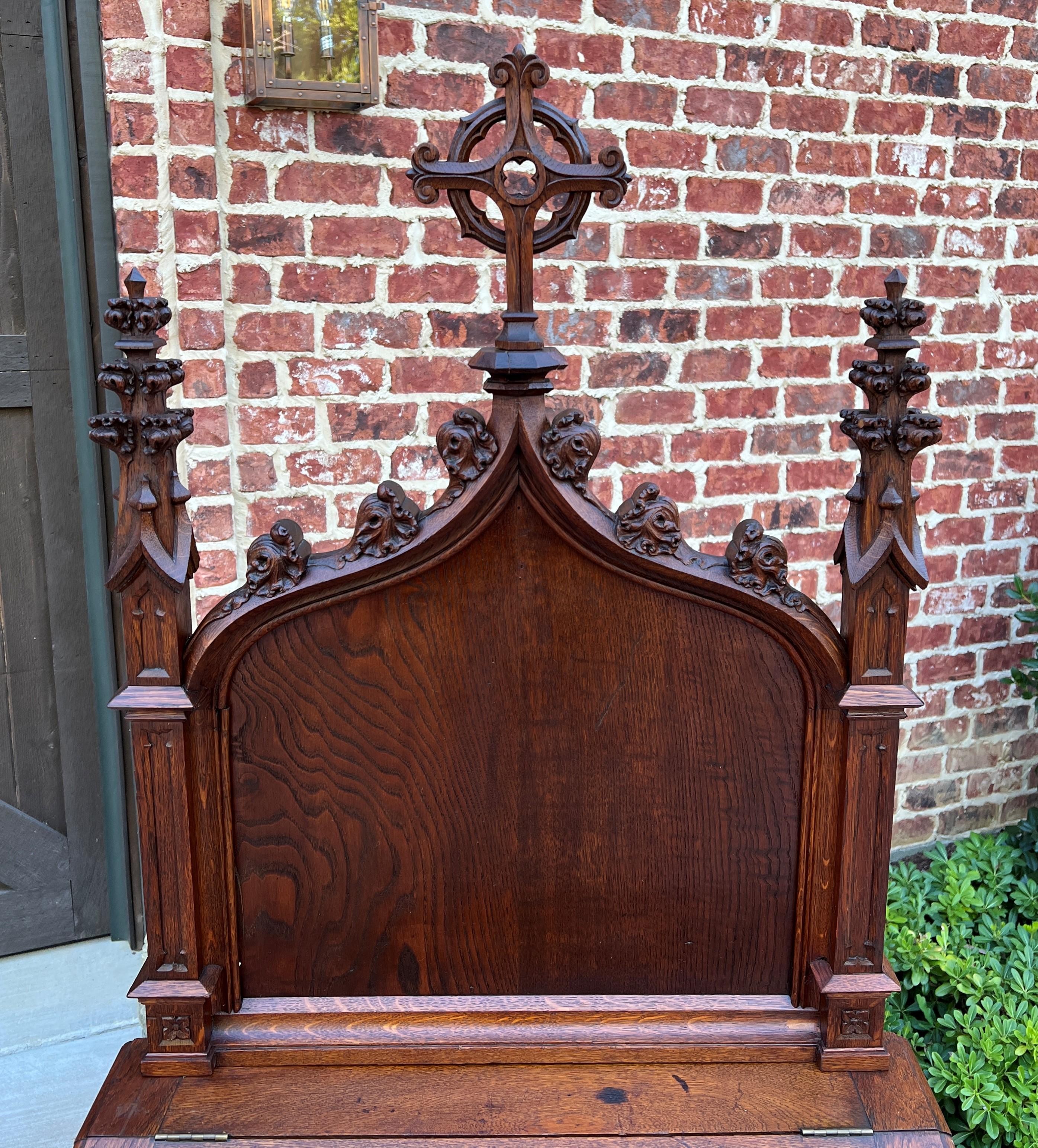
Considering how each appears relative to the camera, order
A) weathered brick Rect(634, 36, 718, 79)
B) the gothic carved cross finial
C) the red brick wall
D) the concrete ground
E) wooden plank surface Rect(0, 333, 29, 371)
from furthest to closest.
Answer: wooden plank surface Rect(0, 333, 29, 371) < weathered brick Rect(634, 36, 718, 79) < the concrete ground < the red brick wall < the gothic carved cross finial

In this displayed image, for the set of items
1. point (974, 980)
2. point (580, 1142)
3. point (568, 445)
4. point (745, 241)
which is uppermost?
point (745, 241)

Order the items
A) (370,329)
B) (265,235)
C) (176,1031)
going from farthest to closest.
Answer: (370,329) → (265,235) → (176,1031)

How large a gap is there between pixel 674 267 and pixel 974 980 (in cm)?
169

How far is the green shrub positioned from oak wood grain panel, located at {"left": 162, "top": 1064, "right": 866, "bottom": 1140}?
3.47 ft

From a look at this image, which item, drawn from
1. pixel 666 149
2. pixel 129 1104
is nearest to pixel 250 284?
pixel 666 149

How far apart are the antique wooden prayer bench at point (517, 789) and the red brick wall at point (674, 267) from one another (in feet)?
3.12

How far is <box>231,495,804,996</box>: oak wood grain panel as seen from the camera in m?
1.25

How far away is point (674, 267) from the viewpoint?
2.41 metres

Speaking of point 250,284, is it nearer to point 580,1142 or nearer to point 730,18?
point 730,18

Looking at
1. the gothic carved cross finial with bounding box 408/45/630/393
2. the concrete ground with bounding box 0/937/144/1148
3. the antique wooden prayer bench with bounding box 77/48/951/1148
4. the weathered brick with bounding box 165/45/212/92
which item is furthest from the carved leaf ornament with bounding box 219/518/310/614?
the concrete ground with bounding box 0/937/144/1148

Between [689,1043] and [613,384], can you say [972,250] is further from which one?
[689,1043]

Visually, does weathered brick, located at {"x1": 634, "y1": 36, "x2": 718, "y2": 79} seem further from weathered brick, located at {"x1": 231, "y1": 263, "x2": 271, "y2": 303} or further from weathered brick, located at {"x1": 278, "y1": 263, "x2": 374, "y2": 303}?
weathered brick, located at {"x1": 231, "y1": 263, "x2": 271, "y2": 303}

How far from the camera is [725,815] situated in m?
1.31

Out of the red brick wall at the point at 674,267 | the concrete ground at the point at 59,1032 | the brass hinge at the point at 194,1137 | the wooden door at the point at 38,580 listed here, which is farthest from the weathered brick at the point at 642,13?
the concrete ground at the point at 59,1032
